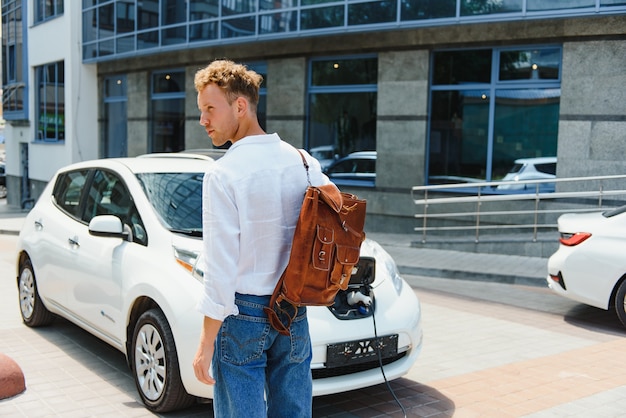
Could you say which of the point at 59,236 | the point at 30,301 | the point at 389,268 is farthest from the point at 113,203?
the point at 389,268

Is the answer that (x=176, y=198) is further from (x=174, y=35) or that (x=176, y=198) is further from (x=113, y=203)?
(x=174, y=35)

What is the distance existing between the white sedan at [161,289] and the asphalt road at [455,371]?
362mm

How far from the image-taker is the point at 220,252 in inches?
101

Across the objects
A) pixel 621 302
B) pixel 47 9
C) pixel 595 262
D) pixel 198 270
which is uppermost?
pixel 47 9

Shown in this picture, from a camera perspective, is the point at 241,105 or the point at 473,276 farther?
the point at 473,276

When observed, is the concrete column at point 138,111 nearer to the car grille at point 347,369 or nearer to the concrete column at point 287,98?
the concrete column at point 287,98

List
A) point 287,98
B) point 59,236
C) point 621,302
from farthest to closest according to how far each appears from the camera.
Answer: point 287,98 < point 621,302 < point 59,236

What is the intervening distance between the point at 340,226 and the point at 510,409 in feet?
9.01

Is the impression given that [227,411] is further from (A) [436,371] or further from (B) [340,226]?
(A) [436,371]

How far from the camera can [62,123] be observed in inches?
971

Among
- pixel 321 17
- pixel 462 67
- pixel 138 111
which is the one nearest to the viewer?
pixel 462 67

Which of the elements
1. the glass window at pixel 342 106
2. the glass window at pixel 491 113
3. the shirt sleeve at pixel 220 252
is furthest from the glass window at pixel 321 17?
the shirt sleeve at pixel 220 252

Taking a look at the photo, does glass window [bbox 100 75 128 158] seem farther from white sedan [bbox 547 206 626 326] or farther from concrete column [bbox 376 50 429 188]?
white sedan [bbox 547 206 626 326]

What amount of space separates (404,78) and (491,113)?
199 cm
